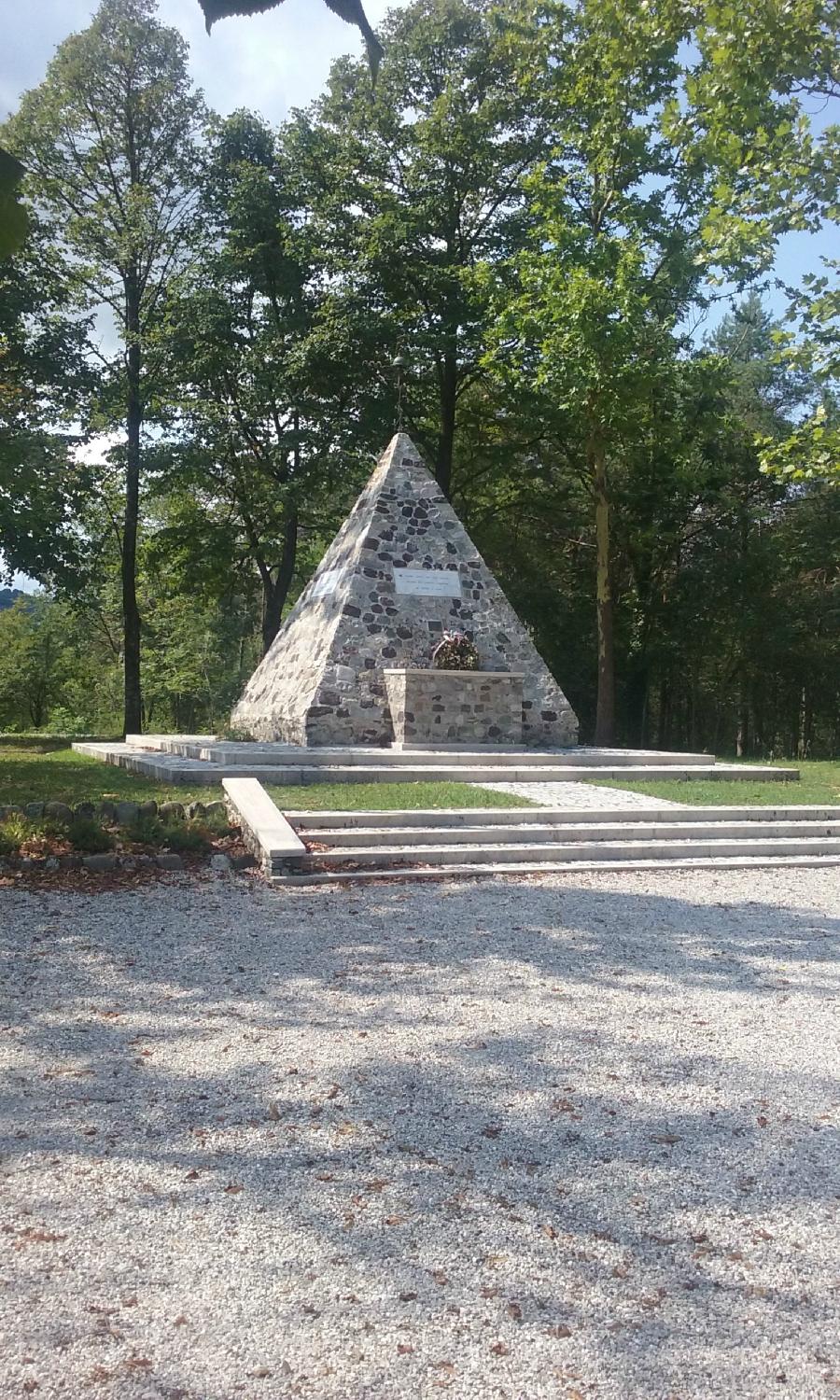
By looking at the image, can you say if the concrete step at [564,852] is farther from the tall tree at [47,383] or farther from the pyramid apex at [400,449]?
the tall tree at [47,383]

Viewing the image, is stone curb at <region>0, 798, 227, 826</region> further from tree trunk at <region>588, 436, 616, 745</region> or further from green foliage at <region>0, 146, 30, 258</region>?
tree trunk at <region>588, 436, 616, 745</region>

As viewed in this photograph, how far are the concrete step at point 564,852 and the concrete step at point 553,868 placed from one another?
54 mm

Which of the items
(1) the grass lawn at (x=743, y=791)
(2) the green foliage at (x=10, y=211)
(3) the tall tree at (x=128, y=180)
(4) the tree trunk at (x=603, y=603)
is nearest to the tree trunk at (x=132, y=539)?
(3) the tall tree at (x=128, y=180)

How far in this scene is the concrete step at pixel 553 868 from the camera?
718 centimetres

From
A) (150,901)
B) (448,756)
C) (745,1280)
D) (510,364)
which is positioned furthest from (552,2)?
(745,1280)

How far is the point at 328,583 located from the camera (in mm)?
15219

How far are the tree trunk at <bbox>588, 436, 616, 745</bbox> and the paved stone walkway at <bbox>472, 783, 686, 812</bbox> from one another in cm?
790

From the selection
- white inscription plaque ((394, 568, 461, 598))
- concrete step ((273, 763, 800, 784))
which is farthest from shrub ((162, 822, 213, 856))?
white inscription plaque ((394, 568, 461, 598))

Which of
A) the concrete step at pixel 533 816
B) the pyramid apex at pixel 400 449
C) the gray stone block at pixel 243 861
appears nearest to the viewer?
the gray stone block at pixel 243 861

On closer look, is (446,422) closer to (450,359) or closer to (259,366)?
(450,359)

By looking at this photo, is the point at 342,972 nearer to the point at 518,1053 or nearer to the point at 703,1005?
the point at 518,1053

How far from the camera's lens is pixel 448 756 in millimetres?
12312

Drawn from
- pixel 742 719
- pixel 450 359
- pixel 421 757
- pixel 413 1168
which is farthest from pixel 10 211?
pixel 742 719

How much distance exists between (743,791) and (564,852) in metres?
3.81
